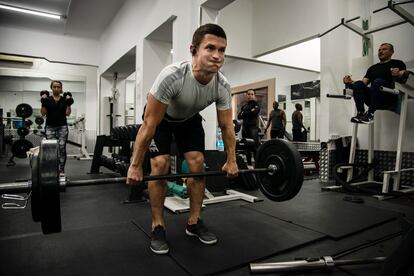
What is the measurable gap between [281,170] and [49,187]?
108 centimetres

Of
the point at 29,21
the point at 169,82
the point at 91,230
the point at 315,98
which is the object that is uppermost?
the point at 29,21

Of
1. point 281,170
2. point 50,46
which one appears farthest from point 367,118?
point 50,46

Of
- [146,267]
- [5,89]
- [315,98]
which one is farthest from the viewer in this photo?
[5,89]

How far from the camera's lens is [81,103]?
9.91 m

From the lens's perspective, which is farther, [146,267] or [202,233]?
[202,233]

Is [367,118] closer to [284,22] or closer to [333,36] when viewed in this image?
[333,36]

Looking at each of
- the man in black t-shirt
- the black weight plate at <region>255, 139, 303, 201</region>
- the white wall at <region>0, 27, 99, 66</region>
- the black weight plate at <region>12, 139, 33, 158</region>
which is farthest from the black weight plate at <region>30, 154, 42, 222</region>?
the white wall at <region>0, 27, 99, 66</region>

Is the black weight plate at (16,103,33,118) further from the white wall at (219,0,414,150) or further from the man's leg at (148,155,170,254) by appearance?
the man's leg at (148,155,170,254)

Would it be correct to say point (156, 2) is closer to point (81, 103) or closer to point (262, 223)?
point (262, 223)

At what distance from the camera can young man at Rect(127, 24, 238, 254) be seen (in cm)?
128

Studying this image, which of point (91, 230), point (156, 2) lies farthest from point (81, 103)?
point (91, 230)

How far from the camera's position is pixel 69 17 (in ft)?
17.7

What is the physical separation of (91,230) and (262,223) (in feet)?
3.50

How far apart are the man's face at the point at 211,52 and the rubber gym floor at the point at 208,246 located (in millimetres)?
892
